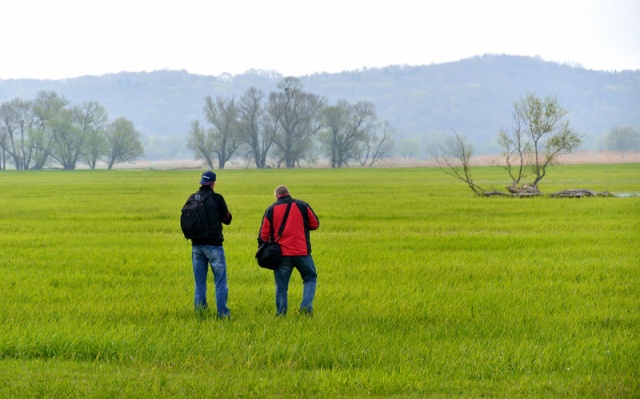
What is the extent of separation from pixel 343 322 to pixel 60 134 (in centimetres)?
14589

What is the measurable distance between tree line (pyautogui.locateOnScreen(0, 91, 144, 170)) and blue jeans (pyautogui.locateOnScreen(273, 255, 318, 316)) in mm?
143280

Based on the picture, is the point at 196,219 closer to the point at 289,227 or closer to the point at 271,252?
the point at 271,252

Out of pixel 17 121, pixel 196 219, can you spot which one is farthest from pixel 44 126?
pixel 196 219

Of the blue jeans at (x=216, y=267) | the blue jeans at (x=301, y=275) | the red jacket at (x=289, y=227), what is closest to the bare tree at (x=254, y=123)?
the blue jeans at (x=216, y=267)

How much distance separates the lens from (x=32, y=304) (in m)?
13.9

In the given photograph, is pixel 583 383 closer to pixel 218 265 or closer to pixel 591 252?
pixel 218 265

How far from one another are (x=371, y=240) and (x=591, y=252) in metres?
6.79

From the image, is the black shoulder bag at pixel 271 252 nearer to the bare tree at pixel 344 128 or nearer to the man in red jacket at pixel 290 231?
the man in red jacket at pixel 290 231

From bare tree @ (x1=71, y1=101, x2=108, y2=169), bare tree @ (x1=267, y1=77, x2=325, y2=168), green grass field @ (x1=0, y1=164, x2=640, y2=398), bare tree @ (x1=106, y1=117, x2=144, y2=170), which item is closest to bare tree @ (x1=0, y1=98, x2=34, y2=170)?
bare tree @ (x1=71, y1=101, x2=108, y2=169)

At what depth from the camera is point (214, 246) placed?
40.8 feet

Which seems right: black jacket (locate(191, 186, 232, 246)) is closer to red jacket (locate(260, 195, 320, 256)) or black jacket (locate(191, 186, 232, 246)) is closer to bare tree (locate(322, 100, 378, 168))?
red jacket (locate(260, 195, 320, 256))

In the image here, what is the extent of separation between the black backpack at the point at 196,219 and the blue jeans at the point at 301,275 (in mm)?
1237

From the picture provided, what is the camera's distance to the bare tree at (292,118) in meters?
147

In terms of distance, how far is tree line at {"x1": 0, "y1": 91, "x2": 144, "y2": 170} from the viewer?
492 feet
